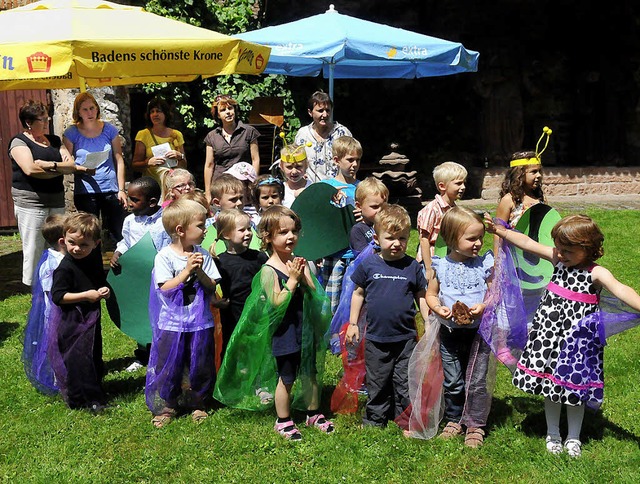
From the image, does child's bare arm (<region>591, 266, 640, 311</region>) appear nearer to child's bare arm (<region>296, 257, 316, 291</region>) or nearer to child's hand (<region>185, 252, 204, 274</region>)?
child's bare arm (<region>296, 257, 316, 291</region>)

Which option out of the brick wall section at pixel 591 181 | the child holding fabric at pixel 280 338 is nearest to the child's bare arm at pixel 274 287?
the child holding fabric at pixel 280 338

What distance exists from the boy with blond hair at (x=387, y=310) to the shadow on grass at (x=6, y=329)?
10.3 feet

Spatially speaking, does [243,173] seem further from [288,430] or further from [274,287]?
[288,430]

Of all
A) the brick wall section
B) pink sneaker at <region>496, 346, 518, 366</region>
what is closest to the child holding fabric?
pink sneaker at <region>496, 346, 518, 366</region>

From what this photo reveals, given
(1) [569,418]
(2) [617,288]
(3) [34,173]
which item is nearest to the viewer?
(2) [617,288]

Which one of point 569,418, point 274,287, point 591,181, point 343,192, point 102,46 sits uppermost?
point 102,46

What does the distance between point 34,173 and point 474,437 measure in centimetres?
422

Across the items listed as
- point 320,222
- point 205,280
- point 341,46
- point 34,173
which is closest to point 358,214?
point 320,222

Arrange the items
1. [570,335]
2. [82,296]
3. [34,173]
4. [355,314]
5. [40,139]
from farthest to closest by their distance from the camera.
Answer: [40,139] < [34,173] < [82,296] < [355,314] < [570,335]

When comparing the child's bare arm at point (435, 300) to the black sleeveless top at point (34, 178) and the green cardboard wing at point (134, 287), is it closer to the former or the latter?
the green cardboard wing at point (134, 287)

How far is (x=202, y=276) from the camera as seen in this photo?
161 inches

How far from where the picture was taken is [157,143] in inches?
268

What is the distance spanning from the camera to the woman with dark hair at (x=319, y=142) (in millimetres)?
5984

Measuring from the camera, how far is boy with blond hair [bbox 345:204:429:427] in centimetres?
404
